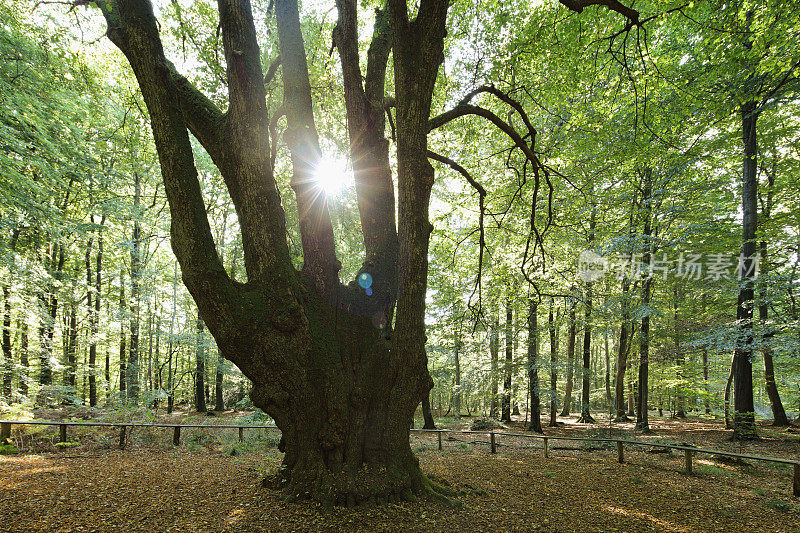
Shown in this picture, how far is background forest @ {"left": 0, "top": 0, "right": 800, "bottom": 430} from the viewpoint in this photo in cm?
590

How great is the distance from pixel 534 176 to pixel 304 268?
16.4 ft

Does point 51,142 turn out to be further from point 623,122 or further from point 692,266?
point 692,266

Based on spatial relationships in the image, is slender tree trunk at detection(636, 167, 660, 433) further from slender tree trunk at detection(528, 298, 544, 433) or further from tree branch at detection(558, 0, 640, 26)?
tree branch at detection(558, 0, 640, 26)

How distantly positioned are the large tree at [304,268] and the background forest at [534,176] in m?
0.94

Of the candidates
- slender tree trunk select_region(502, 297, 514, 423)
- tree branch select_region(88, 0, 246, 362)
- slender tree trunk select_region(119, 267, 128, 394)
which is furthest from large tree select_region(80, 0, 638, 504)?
slender tree trunk select_region(119, 267, 128, 394)

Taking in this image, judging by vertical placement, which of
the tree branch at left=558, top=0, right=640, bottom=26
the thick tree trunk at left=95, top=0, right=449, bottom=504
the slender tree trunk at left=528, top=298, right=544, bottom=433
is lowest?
the slender tree trunk at left=528, top=298, right=544, bottom=433

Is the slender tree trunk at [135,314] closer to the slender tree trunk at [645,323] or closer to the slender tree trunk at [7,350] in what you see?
the slender tree trunk at [7,350]

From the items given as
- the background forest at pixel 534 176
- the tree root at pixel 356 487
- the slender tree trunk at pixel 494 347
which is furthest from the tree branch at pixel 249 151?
the slender tree trunk at pixel 494 347

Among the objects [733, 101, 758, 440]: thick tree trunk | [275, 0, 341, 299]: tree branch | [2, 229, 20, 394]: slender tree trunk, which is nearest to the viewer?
[275, 0, 341, 299]: tree branch

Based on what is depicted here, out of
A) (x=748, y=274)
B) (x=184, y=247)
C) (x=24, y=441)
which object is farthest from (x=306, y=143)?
(x=748, y=274)

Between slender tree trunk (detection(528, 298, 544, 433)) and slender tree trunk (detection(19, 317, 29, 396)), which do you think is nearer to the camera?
slender tree trunk (detection(19, 317, 29, 396))

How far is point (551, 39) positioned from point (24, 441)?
13.0 metres

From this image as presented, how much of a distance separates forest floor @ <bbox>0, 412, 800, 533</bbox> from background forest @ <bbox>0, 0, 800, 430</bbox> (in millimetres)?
2693

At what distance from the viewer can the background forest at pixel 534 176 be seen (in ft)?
19.4
